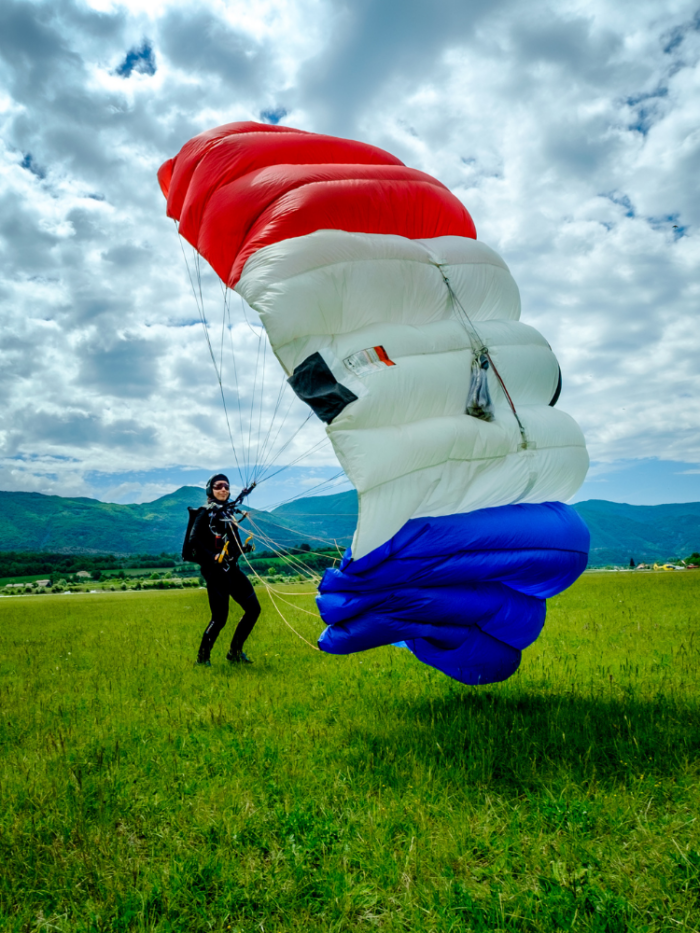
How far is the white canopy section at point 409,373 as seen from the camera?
4723 mm

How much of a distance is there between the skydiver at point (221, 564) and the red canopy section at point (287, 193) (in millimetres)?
3406

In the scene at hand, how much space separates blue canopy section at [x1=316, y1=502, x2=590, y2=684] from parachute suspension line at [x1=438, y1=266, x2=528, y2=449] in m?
0.81

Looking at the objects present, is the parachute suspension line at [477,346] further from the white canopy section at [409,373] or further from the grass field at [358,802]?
the grass field at [358,802]

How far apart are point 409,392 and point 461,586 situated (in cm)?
171

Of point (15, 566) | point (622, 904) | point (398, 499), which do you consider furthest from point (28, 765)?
point (15, 566)

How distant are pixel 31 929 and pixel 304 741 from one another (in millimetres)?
2275

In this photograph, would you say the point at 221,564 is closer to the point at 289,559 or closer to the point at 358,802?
the point at 289,559

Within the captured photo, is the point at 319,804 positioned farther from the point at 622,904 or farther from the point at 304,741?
the point at 622,904

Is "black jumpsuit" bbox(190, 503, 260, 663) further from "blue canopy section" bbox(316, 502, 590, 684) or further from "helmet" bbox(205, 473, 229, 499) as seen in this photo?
"blue canopy section" bbox(316, 502, 590, 684)

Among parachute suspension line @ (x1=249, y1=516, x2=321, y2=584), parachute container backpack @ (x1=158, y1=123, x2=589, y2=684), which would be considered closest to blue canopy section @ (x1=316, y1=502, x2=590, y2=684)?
parachute container backpack @ (x1=158, y1=123, x2=589, y2=684)

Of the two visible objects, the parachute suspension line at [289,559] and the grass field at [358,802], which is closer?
the grass field at [358,802]

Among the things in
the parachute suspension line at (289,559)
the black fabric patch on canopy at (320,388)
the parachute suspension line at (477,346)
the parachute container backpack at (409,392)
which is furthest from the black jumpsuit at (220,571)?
the parachute suspension line at (477,346)

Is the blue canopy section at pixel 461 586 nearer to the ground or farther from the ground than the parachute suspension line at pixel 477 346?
nearer to the ground

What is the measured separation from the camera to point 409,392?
4.96 meters
